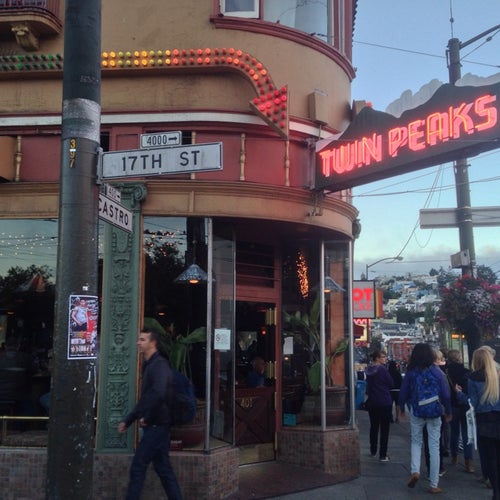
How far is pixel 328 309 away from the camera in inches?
353

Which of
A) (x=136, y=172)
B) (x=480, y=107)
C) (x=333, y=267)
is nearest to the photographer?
(x=136, y=172)

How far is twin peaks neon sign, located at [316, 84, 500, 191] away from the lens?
6.50 metres

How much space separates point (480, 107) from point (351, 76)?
3.24 m

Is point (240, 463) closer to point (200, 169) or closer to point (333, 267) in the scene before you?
point (333, 267)

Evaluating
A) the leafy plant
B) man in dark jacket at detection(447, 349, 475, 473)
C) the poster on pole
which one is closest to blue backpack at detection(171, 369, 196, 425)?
the poster on pole

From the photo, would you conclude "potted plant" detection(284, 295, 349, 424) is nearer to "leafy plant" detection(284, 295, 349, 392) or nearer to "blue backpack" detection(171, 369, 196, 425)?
"leafy plant" detection(284, 295, 349, 392)

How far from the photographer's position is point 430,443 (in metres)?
7.55

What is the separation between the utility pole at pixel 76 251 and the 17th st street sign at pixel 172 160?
36 cm

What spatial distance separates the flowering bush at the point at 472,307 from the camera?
1027cm

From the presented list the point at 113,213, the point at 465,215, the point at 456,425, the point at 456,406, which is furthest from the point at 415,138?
the point at 465,215

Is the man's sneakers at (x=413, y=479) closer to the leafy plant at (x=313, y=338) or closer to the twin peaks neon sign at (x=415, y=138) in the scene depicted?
the leafy plant at (x=313, y=338)

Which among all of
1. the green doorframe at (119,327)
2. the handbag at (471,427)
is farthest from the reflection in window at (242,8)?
the handbag at (471,427)

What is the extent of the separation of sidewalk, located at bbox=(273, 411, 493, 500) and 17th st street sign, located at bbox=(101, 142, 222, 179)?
13.5 feet

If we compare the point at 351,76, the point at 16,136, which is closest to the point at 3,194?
the point at 16,136
